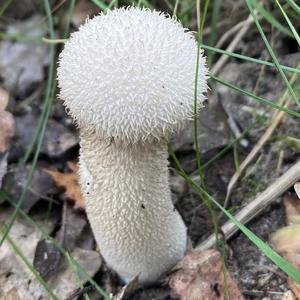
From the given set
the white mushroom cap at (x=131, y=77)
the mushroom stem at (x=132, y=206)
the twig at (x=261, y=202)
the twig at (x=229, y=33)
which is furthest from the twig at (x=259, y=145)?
the white mushroom cap at (x=131, y=77)

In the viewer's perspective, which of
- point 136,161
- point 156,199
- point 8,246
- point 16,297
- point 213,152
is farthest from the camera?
point 213,152

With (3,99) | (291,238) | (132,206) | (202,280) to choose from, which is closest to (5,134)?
(3,99)

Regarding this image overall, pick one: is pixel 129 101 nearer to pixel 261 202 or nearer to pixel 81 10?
pixel 261 202

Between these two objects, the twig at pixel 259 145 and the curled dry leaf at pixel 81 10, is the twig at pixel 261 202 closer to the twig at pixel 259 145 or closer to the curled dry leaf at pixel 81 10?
the twig at pixel 259 145

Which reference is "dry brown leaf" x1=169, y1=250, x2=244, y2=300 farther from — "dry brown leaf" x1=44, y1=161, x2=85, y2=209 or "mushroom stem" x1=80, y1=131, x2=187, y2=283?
"dry brown leaf" x1=44, y1=161, x2=85, y2=209

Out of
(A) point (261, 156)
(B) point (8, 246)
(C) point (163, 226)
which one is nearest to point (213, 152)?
(A) point (261, 156)

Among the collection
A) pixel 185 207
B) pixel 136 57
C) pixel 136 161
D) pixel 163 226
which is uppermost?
pixel 136 57

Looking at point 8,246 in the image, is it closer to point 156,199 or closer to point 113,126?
point 156,199
